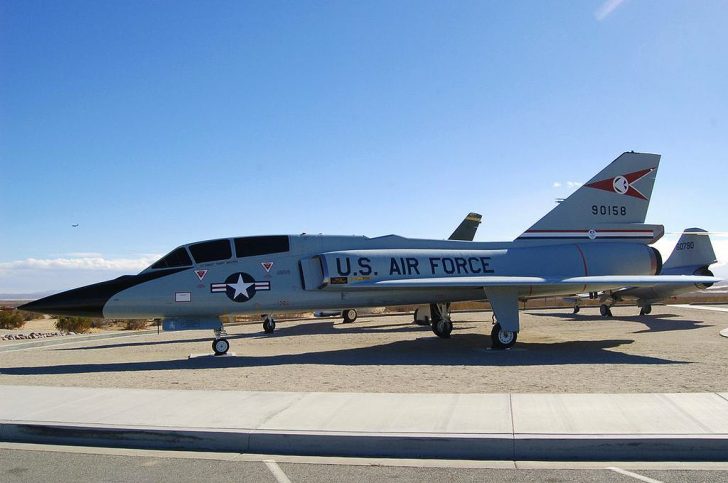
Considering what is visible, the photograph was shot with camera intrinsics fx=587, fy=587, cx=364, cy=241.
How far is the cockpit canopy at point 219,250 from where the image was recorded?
1295 cm

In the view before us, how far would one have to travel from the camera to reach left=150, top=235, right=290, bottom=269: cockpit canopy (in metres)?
12.9

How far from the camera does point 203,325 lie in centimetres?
1275

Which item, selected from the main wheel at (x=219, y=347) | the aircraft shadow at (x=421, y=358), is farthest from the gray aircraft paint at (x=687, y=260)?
the main wheel at (x=219, y=347)

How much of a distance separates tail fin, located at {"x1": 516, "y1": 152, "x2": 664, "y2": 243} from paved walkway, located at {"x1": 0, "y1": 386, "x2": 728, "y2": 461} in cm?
940

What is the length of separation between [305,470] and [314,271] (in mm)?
8895

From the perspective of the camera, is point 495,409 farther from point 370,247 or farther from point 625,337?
point 625,337

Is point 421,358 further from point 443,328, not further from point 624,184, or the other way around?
point 624,184

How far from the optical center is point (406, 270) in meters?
14.2

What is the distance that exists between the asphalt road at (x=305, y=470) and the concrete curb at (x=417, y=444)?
0.16 meters

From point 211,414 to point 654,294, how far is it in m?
23.6

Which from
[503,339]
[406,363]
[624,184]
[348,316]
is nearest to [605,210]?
[624,184]

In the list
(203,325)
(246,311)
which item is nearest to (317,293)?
(246,311)

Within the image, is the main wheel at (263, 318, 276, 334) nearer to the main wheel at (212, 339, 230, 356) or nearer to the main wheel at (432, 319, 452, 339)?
the main wheel at (432, 319, 452, 339)

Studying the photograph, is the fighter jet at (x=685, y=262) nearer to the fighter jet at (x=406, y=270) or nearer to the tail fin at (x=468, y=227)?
the tail fin at (x=468, y=227)
